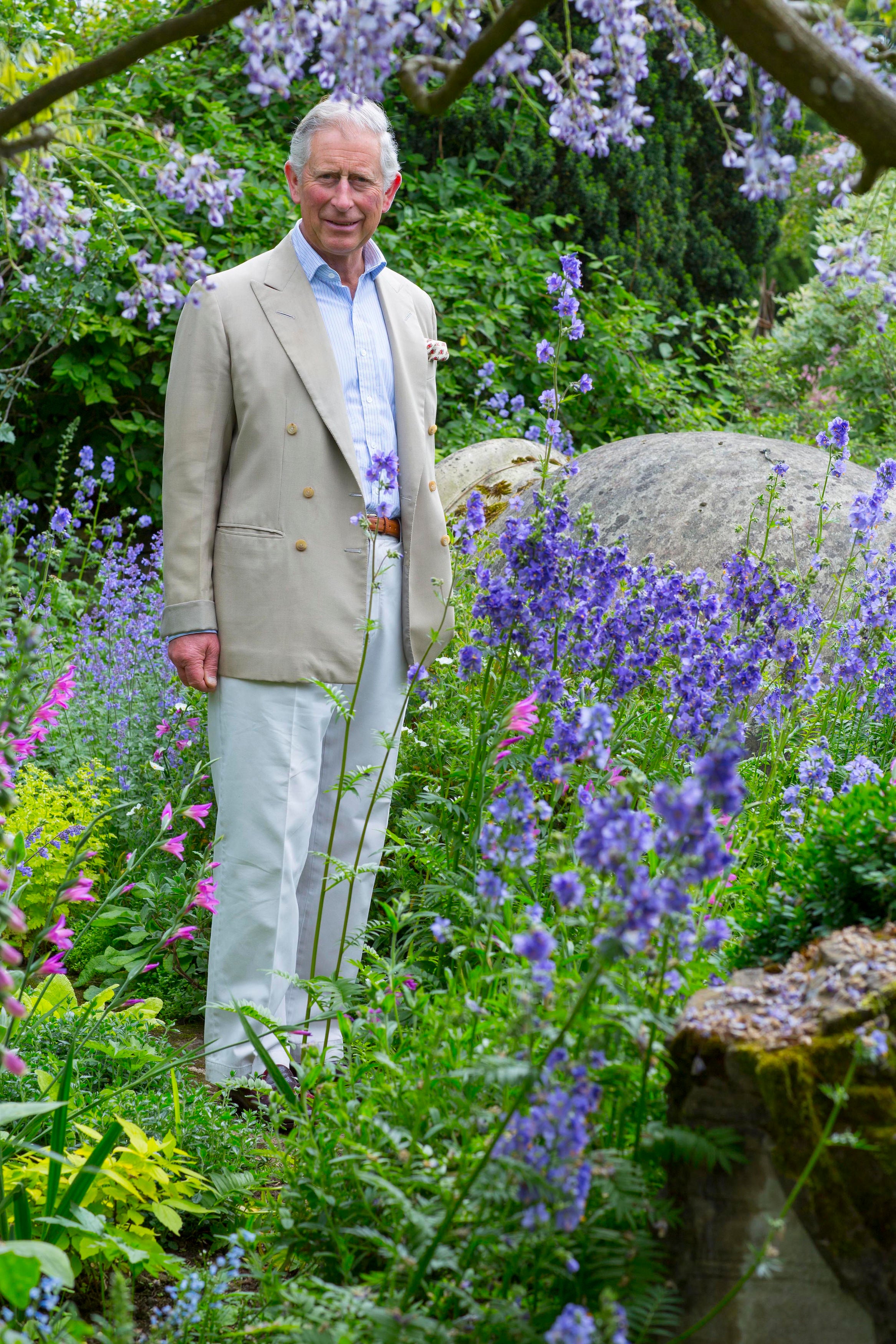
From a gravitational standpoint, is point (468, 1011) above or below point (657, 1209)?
above

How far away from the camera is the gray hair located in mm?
3139

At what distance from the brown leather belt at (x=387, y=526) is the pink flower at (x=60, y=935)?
136cm

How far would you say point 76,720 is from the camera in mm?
4898

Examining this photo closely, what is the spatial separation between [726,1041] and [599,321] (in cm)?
707

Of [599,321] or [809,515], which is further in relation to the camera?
[599,321]

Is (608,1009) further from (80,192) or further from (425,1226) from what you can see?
(80,192)

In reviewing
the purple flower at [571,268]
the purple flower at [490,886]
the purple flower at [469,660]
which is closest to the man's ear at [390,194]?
the purple flower at [571,268]

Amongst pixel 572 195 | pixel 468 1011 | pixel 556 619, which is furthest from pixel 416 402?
pixel 572 195

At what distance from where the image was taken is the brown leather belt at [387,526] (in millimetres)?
3256

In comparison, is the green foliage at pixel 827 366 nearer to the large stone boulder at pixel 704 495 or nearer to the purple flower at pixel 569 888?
the large stone boulder at pixel 704 495

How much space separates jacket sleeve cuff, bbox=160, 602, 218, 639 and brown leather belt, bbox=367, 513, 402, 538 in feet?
1.57

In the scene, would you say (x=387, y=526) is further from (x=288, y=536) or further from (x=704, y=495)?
(x=704, y=495)

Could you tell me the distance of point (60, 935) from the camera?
2.19m

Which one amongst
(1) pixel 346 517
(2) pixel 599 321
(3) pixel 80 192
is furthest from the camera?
(2) pixel 599 321
